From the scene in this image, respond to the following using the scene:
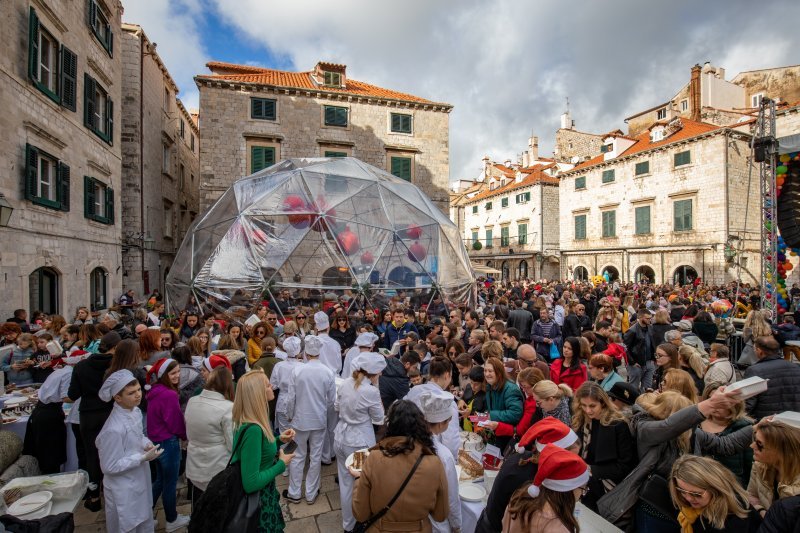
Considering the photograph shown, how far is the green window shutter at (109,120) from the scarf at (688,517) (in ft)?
55.5

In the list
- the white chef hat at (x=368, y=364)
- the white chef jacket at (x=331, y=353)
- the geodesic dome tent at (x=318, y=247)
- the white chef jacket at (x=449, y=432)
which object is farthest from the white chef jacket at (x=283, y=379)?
the geodesic dome tent at (x=318, y=247)

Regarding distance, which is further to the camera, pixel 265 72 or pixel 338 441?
pixel 265 72

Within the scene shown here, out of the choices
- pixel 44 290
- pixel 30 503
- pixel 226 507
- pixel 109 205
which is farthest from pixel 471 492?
pixel 109 205

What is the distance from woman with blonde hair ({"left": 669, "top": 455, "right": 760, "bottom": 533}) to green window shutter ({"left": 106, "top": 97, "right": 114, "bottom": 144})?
16.9 metres

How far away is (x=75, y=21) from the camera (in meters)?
11.6

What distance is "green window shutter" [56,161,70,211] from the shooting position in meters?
10.7

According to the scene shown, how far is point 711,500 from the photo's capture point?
2324 mm

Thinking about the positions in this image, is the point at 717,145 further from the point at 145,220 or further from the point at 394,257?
the point at 145,220

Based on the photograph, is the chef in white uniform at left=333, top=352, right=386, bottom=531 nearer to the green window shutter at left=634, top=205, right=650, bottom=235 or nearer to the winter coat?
the winter coat

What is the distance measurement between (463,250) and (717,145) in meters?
18.4

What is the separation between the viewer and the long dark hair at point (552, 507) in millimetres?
2070

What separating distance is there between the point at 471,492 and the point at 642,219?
1110 inches

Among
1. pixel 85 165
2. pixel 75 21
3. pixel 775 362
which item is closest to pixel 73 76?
pixel 75 21

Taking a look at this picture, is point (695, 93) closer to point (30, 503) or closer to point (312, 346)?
point (312, 346)
